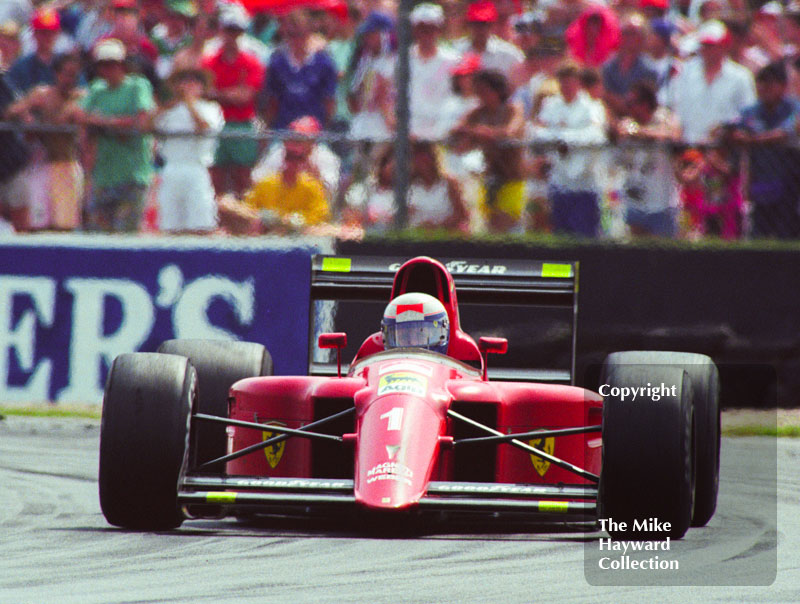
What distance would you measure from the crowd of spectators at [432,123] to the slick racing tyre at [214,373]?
3.91 m

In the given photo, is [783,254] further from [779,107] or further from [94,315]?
[94,315]

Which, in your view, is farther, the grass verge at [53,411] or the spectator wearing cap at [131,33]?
the spectator wearing cap at [131,33]

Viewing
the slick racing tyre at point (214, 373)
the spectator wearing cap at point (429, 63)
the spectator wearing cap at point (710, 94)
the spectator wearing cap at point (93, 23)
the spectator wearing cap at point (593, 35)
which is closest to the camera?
the slick racing tyre at point (214, 373)

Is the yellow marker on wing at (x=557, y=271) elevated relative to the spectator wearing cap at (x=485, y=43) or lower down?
lower down

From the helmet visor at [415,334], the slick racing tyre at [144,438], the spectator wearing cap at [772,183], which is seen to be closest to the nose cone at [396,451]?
the slick racing tyre at [144,438]

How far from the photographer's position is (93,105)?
12414 mm

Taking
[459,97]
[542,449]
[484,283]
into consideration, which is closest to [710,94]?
[459,97]

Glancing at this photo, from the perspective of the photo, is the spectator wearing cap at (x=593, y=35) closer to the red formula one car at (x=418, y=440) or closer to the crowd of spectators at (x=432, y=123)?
the crowd of spectators at (x=432, y=123)

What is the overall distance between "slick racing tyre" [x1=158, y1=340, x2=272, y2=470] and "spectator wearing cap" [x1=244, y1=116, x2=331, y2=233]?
13.7ft

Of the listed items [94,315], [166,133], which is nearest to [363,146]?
[166,133]

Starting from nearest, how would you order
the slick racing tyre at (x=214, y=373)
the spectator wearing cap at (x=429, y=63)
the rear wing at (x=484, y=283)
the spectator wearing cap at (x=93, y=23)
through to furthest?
1. the slick racing tyre at (x=214, y=373)
2. the rear wing at (x=484, y=283)
3. the spectator wearing cap at (x=429, y=63)
4. the spectator wearing cap at (x=93, y=23)

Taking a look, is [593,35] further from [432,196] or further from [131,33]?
[131,33]

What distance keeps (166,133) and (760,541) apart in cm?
655

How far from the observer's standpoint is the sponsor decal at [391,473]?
5.76 metres
